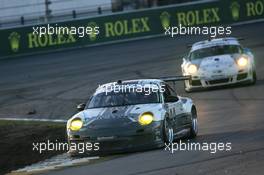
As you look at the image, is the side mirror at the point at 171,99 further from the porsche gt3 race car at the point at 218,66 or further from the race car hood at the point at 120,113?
the porsche gt3 race car at the point at 218,66

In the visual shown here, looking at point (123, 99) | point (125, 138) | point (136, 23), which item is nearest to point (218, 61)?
point (123, 99)

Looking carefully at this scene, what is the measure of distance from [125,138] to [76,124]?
3.17 ft

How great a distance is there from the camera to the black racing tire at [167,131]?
14500 mm

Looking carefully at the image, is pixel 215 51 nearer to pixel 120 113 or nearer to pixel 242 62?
pixel 242 62

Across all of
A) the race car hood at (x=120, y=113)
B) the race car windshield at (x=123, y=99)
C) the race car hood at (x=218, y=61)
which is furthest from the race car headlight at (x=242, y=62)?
the race car hood at (x=120, y=113)

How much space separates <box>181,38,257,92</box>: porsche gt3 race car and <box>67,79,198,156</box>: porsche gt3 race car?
9.32m

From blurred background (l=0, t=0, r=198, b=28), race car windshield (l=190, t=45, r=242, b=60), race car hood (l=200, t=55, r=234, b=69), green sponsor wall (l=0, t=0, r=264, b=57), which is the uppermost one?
blurred background (l=0, t=0, r=198, b=28)

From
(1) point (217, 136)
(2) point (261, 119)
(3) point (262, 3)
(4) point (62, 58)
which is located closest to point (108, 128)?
(1) point (217, 136)

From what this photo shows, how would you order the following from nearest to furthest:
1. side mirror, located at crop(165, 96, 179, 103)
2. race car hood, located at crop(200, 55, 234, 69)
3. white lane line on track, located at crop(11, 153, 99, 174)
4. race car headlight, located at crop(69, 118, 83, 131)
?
1. white lane line on track, located at crop(11, 153, 99, 174)
2. race car headlight, located at crop(69, 118, 83, 131)
3. side mirror, located at crop(165, 96, 179, 103)
4. race car hood, located at crop(200, 55, 234, 69)

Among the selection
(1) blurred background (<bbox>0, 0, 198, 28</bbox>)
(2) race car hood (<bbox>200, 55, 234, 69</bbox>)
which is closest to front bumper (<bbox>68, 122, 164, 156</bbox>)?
(2) race car hood (<bbox>200, 55, 234, 69</bbox>)

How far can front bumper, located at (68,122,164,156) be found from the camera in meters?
14.2

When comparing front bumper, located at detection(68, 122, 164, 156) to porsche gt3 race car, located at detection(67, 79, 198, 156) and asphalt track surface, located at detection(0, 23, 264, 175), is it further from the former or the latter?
asphalt track surface, located at detection(0, 23, 264, 175)

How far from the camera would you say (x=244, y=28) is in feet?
140

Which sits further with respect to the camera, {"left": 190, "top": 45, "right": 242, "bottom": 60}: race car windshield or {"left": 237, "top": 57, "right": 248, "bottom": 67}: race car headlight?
{"left": 190, "top": 45, "right": 242, "bottom": 60}: race car windshield
